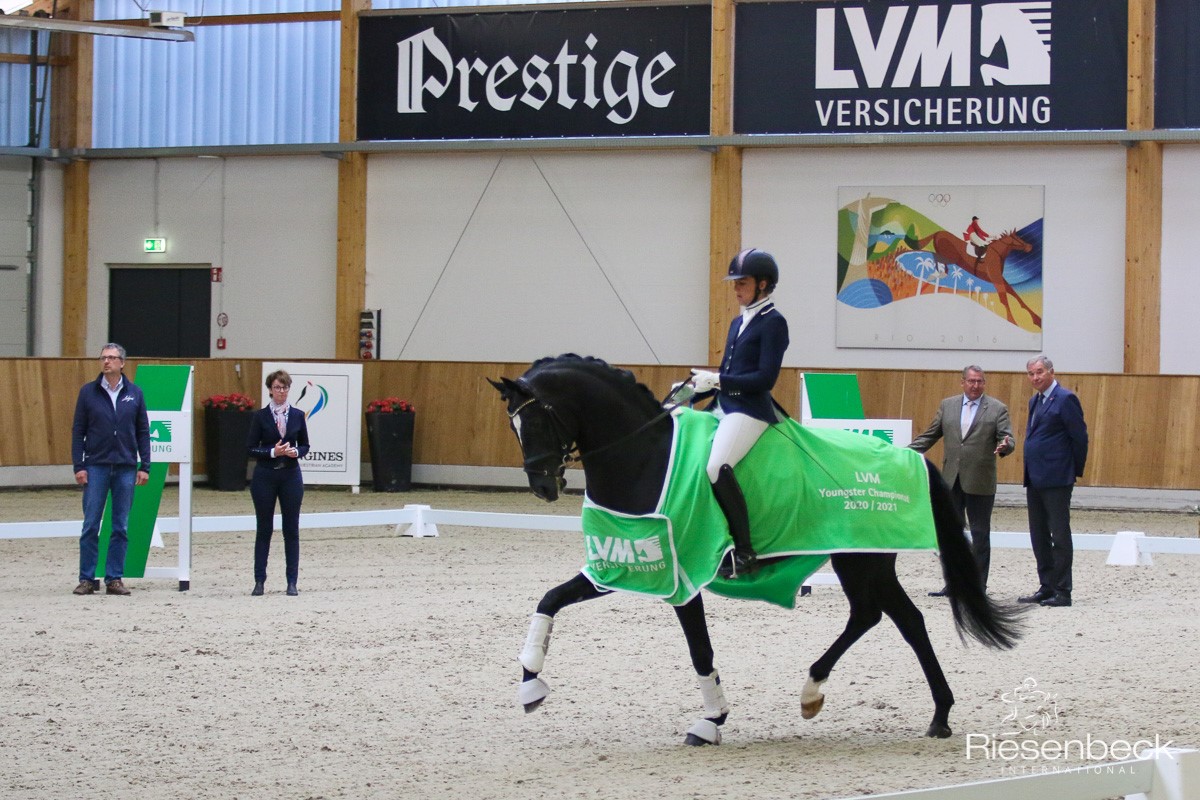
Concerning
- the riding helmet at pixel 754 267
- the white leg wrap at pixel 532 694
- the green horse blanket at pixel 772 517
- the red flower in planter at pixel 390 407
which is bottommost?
the white leg wrap at pixel 532 694

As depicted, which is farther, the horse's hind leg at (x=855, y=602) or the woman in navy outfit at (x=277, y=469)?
the woman in navy outfit at (x=277, y=469)

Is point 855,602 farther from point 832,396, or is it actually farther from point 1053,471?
point 832,396

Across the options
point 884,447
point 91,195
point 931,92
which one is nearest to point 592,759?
point 884,447

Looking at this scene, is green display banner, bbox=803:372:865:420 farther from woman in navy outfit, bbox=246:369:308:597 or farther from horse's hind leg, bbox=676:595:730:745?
horse's hind leg, bbox=676:595:730:745

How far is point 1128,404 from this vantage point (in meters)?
15.2

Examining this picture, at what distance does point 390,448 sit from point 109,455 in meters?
7.80

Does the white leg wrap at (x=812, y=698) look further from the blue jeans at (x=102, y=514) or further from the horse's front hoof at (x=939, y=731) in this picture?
the blue jeans at (x=102, y=514)

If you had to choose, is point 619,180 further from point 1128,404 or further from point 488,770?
point 488,770

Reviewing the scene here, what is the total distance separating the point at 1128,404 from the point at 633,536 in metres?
11.3

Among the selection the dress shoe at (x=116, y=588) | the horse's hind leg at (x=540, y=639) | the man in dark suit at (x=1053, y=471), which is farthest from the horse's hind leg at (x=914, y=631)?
the dress shoe at (x=116, y=588)

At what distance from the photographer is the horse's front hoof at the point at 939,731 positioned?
565 centimetres

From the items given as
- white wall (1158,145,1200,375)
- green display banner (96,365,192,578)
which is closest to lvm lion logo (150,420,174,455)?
green display banner (96,365,192,578)

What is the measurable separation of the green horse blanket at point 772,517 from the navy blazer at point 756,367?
0.13 m

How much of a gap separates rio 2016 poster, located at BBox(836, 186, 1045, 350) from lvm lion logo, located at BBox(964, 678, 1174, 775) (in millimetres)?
11660
